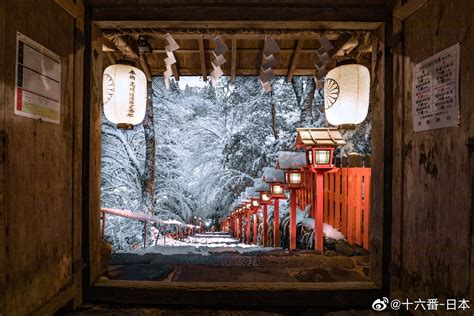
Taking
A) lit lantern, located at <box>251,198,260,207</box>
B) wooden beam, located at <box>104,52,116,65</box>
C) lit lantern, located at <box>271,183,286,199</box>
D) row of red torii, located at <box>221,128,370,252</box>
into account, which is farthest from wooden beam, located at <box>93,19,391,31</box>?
lit lantern, located at <box>251,198,260,207</box>

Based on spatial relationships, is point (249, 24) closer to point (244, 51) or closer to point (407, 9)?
point (407, 9)

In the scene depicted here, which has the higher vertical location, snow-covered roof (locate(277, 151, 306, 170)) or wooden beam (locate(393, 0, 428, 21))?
wooden beam (locate(393, 0, 428, 21))

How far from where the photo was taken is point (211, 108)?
25625 millimetres

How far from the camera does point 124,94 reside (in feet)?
19.0

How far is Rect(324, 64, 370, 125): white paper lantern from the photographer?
5.32 meters

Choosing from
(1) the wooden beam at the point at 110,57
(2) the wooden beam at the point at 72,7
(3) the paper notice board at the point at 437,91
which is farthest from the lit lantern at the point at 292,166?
(2) the wooden beam at the point at 72,7

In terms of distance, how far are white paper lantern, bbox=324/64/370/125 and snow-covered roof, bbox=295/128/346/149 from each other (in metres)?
3.47

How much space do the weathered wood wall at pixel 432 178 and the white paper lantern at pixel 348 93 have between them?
192cm

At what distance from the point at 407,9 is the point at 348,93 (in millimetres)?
2248

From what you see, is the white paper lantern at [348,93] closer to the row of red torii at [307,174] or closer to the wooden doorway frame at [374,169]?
the wooden doorway frame at [374,169]

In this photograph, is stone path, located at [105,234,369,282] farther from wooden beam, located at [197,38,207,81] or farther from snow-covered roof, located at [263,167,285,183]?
snow-covered roof, located at [263,167,285,183]

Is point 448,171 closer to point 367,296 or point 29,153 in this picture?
point 367,296

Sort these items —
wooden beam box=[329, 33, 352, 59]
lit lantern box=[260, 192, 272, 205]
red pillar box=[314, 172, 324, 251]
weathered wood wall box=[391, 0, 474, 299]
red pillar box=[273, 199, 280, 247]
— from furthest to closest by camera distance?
lit lantern box=[260, 192, 272, 205] < red pillar box=[273, 199, 280, 247] < red pillar box=[314, 172, 324, 251] < wooden beam box=[329, 33, 352, 59] < weathered wood wall box=[391, 0, 474, 299]

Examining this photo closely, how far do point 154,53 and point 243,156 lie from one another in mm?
16877
